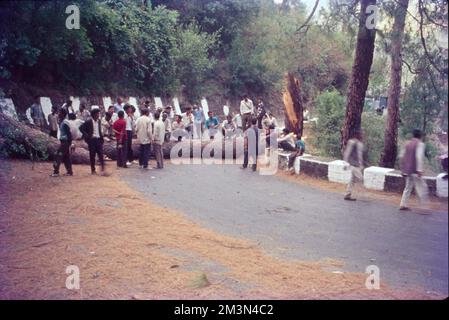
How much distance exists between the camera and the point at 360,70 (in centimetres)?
536

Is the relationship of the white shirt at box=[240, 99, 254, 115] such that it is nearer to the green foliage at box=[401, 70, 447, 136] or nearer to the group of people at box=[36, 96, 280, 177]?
the group of people at box=[36, 96, 280, 177]

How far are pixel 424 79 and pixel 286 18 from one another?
21.7 feet

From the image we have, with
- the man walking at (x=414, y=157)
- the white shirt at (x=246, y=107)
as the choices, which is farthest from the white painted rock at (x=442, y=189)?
the white shirt at (x=246, y=107)

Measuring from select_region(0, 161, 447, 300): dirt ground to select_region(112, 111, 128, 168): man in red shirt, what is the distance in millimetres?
3761

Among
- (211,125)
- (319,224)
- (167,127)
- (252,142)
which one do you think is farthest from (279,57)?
(319,224)

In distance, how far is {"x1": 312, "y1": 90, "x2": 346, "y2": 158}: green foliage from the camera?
9445 millimetres

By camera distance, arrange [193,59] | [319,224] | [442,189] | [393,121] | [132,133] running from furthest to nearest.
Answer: [193,59] < [132,133] < [393,121] < [319,224] < [442,189]

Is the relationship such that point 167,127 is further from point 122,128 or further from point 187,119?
point 122,128

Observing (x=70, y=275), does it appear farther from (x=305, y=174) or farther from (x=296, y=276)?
(x=305, y=174)

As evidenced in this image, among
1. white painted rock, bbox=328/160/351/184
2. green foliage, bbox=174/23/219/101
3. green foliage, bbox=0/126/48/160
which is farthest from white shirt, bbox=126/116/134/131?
green foliage, bbox=174/23/219/101

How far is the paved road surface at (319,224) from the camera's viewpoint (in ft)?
12.2

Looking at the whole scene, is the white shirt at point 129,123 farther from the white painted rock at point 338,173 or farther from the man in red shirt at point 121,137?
the white painted rock at point 338,173

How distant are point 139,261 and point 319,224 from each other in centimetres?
196
